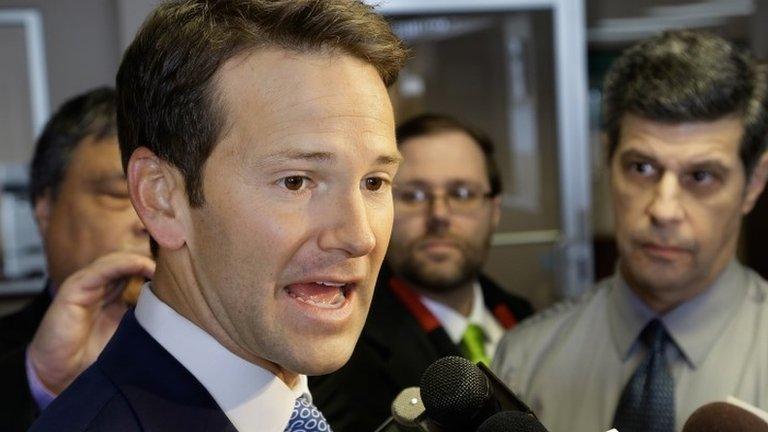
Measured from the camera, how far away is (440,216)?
2.46m

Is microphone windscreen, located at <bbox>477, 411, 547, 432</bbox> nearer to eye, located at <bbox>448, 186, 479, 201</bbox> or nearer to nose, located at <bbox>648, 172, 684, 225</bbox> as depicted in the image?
nose, located at <bbox>648, 172, 684, 225</bbox>

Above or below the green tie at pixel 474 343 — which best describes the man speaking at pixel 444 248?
above

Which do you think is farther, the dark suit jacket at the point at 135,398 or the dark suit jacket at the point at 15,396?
the dark suit jacket at the point at 15,396

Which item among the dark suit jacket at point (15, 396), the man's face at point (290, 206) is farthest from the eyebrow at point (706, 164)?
the dark suit jacket at point (15, 396)

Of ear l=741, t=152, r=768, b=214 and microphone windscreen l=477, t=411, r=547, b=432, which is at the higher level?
ear l=741, t=152, r=768, b=214

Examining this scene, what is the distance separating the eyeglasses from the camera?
2471 mm

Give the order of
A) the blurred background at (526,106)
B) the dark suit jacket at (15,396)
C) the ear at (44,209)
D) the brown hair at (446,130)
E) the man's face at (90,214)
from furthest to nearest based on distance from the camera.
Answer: the blurred background at (526,106) < the brown hair at (446,130) < the ear at (44,209) < the man's face at (90,214) < the dark suit jacket at (15,396)

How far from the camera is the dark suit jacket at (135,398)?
0.97 m

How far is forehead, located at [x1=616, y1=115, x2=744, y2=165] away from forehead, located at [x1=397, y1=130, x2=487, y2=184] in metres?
0.76

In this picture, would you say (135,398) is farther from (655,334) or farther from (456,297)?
(456,297)

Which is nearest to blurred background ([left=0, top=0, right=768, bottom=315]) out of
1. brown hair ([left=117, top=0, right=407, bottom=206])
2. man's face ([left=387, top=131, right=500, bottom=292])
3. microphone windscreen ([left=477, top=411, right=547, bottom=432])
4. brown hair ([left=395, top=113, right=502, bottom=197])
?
brown hair ([left=395, top=113, right=502, bottom=197])

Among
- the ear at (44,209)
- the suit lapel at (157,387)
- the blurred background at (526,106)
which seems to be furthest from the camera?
the blurred background at (526,106)

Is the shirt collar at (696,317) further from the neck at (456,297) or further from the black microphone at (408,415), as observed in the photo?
the black microphone at (408,415)

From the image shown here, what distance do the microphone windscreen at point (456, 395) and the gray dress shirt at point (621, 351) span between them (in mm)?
849
